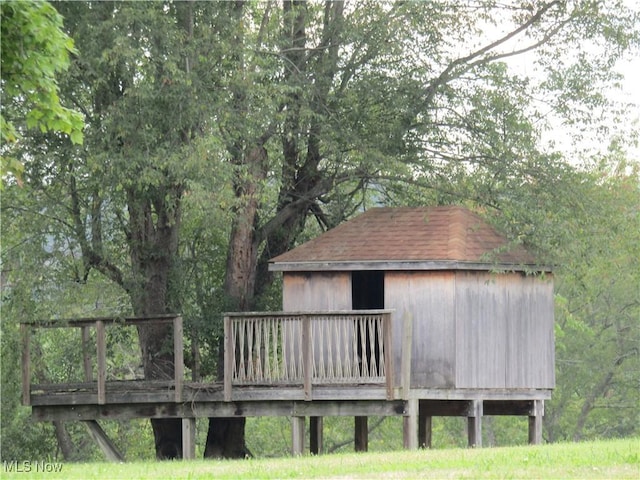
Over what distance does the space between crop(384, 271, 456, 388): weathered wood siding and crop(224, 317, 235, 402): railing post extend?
2.83 metres

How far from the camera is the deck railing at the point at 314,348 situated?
71.8 ft

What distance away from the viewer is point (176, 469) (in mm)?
16328

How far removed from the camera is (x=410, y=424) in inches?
874

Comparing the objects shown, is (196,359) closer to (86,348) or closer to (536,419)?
(86,348)

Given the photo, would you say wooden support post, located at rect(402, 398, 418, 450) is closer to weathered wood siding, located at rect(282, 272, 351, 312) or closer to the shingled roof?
weathered wood siding, located at rect(282, 272, 351, 312)

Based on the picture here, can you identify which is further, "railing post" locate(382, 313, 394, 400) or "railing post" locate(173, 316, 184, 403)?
"railing post" locate(173, 316, 184, 403)

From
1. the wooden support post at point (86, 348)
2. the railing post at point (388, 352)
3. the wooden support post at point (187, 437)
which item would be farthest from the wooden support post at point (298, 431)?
the wooden support post at point (86, 348)

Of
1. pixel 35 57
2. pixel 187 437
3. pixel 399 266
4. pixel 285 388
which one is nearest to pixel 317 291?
pixel 399 266

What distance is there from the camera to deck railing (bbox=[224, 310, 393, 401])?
71.8 ft

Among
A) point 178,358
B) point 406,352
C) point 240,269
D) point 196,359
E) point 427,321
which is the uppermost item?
point 240,269

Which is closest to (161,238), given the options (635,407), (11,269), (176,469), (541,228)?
(11,269)

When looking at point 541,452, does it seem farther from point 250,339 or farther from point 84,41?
point 84,41

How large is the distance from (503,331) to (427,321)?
1.50 meters

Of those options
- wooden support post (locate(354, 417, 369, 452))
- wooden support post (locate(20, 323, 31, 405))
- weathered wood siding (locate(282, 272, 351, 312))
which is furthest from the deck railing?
wooden support post (locate(354, 417, 369, 452))
